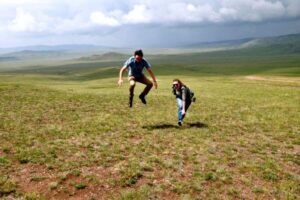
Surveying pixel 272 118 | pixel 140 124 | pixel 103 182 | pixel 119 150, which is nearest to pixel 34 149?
pixel 119 150

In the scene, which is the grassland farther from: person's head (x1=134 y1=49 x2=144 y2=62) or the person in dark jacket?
person's head (x1=134 y1=49 x2=144 y2=62)

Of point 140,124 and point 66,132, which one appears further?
point 140,124

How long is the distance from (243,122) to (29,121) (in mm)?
13189

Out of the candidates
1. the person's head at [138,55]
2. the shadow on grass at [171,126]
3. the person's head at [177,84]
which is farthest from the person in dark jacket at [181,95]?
the person's head at [138,55]

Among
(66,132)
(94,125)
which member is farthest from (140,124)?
(66,132)

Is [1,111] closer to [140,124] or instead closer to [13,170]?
[140,124]

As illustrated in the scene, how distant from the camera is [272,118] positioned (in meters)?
25.5

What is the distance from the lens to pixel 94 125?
69.1 feet

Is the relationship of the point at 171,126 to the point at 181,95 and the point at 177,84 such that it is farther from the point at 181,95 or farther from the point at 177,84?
the point at 177,84

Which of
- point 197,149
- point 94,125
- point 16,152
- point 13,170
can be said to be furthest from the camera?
point 94,125

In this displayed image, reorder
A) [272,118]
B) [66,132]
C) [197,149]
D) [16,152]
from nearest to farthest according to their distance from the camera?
[16,152]
[197,149]
[66,132]
[272,118]

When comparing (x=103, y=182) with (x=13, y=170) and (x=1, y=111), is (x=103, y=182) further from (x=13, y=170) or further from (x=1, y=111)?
(x=1, y=111)

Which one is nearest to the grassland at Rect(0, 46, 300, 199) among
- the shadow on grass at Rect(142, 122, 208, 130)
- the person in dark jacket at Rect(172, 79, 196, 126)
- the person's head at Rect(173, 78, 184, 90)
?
the shadow on grass at Rect(142, 122, 208, 130)

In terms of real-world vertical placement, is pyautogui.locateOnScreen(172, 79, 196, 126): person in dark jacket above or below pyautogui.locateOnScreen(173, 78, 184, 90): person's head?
below
